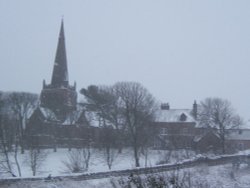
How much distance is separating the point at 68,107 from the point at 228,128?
2647 cm

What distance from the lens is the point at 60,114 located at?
69875 millimetres

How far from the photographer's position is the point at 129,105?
53812mm

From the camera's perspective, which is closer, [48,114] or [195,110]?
[48,114]

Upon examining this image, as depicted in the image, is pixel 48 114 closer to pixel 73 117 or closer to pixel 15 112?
pixel 73 117

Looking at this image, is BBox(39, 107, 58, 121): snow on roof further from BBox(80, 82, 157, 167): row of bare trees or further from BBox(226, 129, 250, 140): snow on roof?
BBox(226, 129, 250, 140): snow on roof

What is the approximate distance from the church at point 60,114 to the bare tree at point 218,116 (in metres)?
18.0

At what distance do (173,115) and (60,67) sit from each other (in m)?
Answer: 20.9

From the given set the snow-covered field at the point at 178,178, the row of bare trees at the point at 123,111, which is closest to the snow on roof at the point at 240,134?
the row of bare trees at the point at 123,111

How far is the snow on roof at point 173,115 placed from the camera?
2793 inches

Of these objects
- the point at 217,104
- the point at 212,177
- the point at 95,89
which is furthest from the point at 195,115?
the point at 212,177

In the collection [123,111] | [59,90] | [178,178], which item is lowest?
[178,178]

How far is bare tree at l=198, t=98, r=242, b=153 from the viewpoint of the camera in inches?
2457

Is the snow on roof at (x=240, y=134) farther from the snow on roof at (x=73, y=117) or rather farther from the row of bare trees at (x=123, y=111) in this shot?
the snow on roof at (x=73, y=117)

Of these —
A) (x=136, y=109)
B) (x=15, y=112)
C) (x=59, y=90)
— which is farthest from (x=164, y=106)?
(x=15, y=112)
